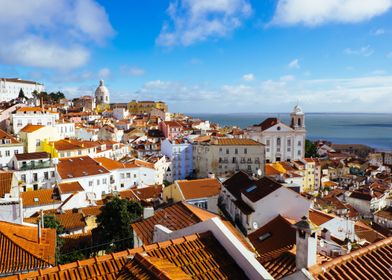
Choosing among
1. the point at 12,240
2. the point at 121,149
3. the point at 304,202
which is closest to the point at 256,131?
the point at 121,149

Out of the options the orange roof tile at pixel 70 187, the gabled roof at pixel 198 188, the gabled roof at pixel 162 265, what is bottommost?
the orange roof tile at pixel 70 187

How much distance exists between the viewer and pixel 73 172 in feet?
106

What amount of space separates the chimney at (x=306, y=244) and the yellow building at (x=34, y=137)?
4092 cm

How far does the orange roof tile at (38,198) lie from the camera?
990 inches

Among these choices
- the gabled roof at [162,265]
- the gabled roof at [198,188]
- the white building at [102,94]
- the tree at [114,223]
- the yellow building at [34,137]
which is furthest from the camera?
the white building at [102,94]

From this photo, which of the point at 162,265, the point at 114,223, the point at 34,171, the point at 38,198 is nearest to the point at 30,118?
the point at 34,171

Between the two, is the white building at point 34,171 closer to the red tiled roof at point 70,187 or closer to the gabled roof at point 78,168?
the gabled roof at point 78,168

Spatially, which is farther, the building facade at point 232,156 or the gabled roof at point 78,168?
the building facade at point 232,156

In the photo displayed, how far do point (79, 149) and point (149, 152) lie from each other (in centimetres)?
1453

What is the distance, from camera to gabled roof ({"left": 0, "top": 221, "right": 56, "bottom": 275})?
28.3 ft

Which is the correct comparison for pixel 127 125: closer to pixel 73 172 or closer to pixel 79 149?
pixel 79 149

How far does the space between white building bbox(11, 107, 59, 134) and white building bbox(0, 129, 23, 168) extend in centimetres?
805

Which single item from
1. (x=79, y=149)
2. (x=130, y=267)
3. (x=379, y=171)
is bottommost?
(x=379, y=171)

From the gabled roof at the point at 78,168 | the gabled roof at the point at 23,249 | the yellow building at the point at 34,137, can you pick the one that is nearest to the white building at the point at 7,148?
the yellow building at the point at 34,137
